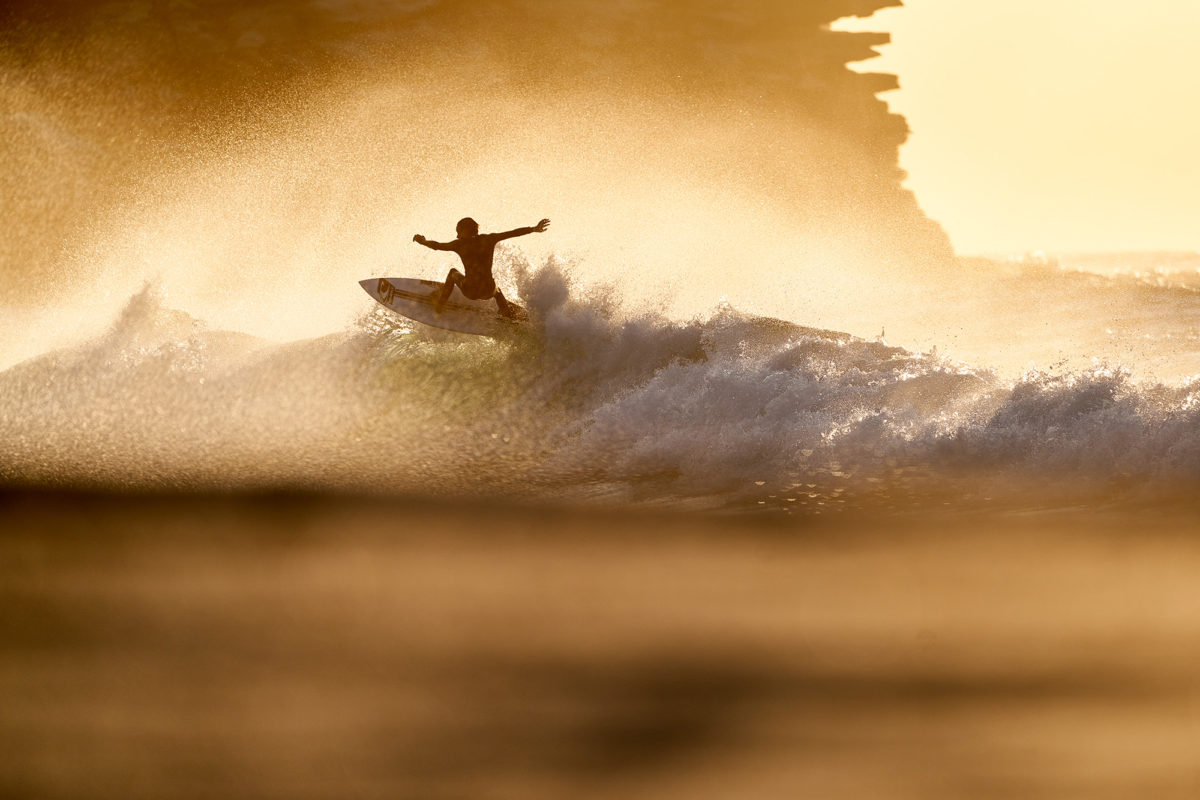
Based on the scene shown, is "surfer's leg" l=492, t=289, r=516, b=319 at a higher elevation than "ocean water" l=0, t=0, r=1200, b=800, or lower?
higher

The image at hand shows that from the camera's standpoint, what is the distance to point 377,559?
27.5ft

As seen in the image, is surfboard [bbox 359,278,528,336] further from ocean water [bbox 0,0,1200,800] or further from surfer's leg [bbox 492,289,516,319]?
ocean water [bbox 0,0,1200,800]

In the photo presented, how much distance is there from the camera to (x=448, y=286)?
14.7 meters

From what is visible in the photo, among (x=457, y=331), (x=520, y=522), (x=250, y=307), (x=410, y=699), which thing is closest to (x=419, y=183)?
(x=250, y=307)

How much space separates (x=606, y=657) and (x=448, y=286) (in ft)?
29.4

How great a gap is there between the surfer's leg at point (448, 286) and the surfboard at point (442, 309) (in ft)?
0.21

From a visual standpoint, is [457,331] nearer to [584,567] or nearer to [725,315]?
[725,315]

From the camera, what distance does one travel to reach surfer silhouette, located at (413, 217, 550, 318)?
1437 cm

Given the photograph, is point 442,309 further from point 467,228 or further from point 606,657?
point 606,657

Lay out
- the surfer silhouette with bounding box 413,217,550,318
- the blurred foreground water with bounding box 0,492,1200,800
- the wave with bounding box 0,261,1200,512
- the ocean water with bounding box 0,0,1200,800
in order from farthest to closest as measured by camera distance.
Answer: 1. the surfer silhouette with bounding box 413,217,550,318
2. the wave with bounding box 0,261,1200,512
3. the ocean water with bounding box 0,0,1200,800
4. the blurred foreground water with bounding box 0,492,1200,800

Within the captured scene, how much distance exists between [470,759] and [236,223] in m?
38.5

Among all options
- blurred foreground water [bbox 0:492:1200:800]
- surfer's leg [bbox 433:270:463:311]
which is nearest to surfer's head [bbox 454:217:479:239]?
surfer's leg [bbox 433:270:463:311]

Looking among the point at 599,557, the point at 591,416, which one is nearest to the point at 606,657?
the point at 599,557

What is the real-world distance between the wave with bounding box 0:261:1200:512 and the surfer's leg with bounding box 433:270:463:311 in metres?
0.42
